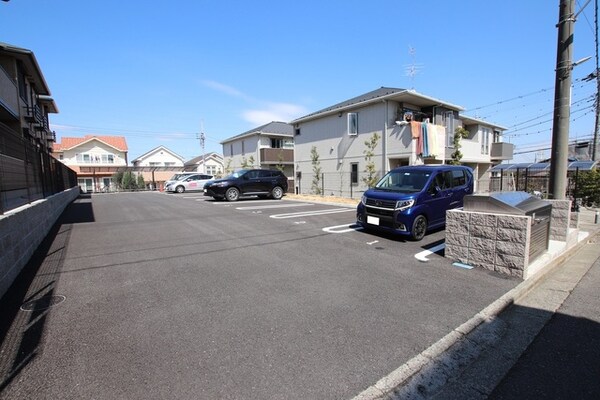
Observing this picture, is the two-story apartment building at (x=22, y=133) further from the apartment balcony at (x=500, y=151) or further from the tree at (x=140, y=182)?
the apartment balcony at (x=500, y=151)

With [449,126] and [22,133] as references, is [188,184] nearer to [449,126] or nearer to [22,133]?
[22,133]

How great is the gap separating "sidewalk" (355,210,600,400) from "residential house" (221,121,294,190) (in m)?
21.6

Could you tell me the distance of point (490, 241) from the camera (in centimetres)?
466

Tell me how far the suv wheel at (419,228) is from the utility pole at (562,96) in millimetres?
2779

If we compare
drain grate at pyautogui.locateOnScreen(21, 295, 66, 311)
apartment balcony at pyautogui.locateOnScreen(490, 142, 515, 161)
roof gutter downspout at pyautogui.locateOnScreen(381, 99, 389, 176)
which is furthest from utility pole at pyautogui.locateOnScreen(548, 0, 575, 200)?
apartment balcony at pyautogui.locateOnScreen(490, 142, 515, 161)

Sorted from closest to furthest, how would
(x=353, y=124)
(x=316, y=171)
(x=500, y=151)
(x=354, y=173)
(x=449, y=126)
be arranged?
(x=353, y=124) → (x=449, y=126) → (x=354, y=173) → (x=316, y=171) → (x=500, y=151)

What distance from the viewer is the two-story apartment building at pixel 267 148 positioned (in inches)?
1059

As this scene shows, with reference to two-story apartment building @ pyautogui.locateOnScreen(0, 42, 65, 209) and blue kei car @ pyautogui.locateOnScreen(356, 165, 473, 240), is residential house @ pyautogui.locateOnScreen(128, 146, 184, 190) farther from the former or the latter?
blue kei car @ pyautogui.locateOnScreen(356, 165, 473, 240)

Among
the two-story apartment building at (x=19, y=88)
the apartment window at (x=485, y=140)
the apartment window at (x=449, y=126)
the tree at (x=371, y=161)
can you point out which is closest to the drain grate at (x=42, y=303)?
the two-story apartment building at (x=19, y=88)

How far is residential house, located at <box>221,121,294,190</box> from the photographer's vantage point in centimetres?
2691

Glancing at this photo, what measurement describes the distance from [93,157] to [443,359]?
4931 cm

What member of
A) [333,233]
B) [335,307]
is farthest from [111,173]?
[335,307]

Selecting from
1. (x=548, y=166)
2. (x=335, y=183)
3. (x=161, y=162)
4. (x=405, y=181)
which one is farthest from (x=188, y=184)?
(x=161, y=162)

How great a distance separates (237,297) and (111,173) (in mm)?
41408
